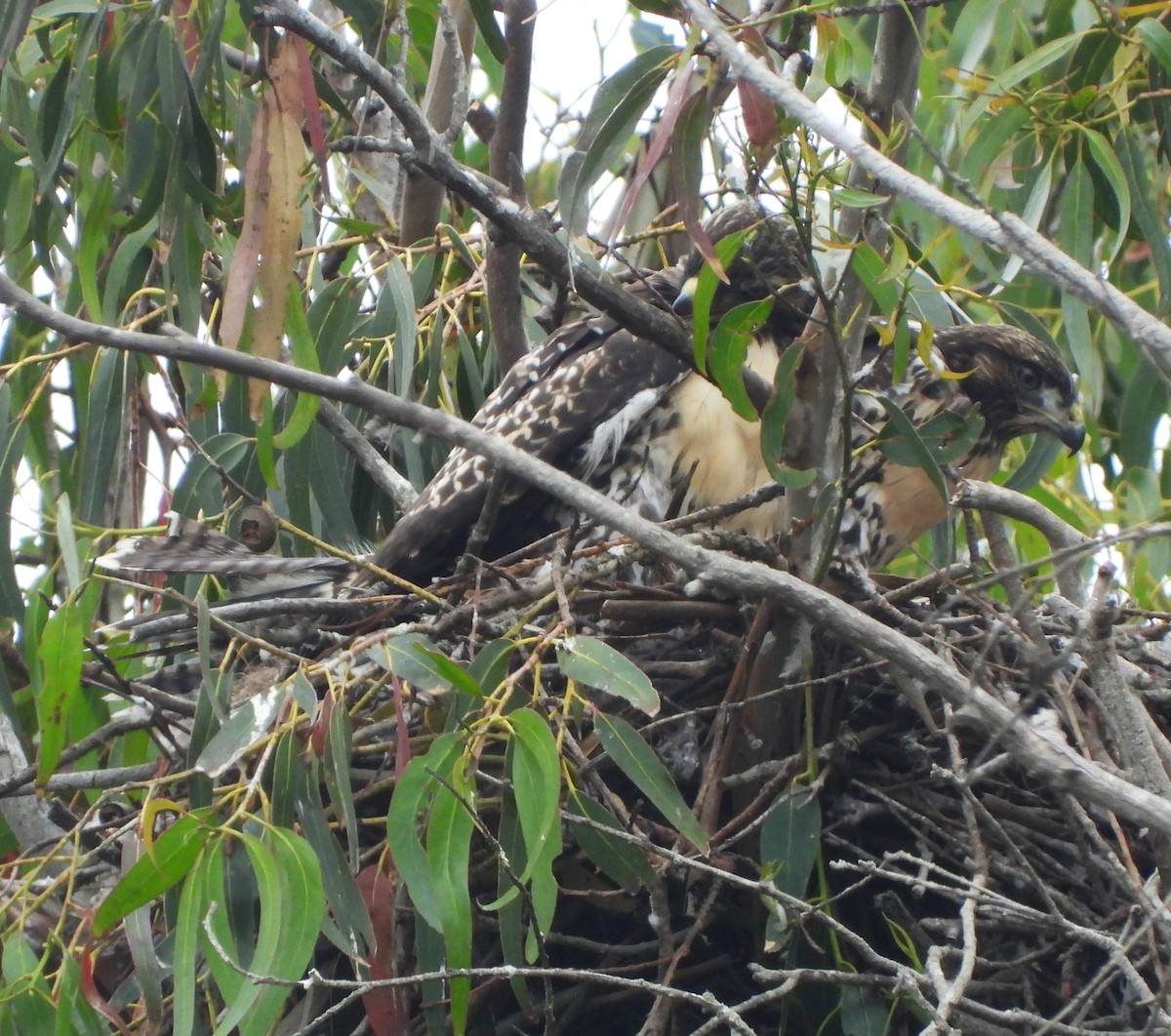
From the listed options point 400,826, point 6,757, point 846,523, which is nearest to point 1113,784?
point 400,826

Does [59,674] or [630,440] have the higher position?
[630,440]

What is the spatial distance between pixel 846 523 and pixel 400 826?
5.31 feet

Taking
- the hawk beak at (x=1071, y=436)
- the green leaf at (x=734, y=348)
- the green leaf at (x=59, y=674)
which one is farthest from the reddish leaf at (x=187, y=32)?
the hawk beak at (x=1071, y=436)

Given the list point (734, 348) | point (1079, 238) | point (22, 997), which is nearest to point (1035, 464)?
point (1079, 238)

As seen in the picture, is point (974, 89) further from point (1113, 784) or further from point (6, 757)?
point (6, 757)

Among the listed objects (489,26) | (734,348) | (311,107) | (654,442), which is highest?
(489,26)

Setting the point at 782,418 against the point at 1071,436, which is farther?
the point at 1071,436

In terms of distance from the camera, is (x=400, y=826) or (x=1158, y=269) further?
(x=1158, y=269)

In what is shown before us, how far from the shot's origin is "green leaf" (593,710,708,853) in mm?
2174

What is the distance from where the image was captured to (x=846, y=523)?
3377mm

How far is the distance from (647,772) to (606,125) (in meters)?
0.92

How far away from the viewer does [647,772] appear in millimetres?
2193

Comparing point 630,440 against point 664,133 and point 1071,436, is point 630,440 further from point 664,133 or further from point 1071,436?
point 664,133

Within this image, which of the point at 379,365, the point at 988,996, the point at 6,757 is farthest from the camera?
the point at 379,365
